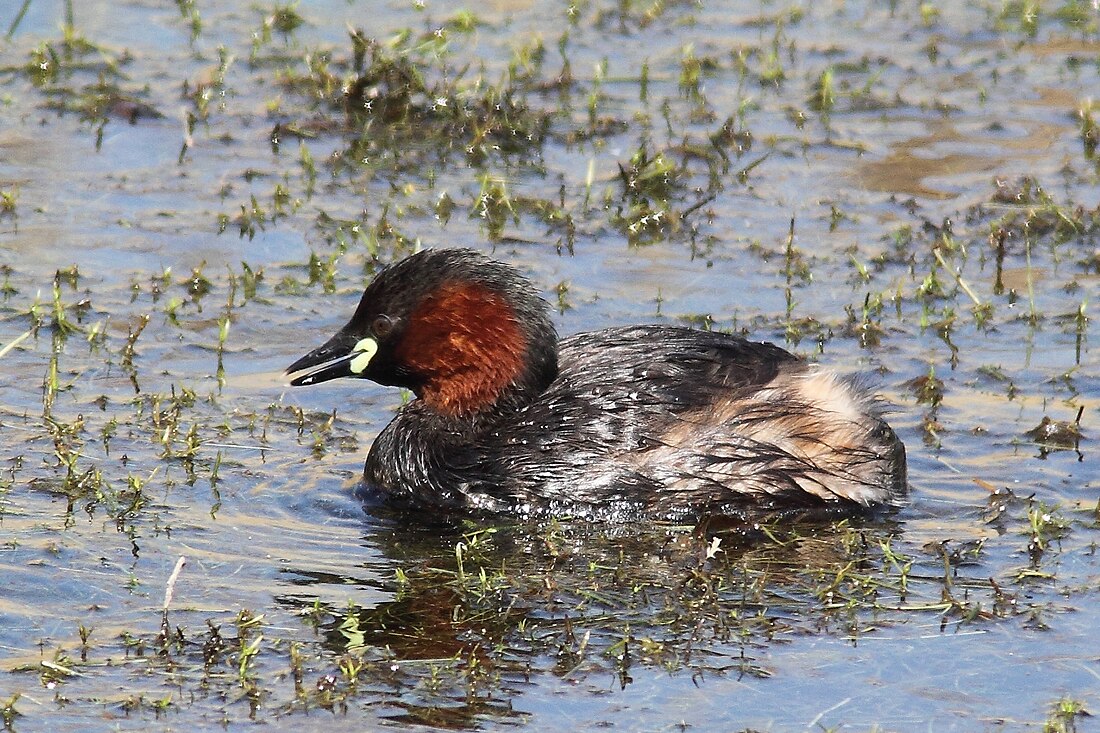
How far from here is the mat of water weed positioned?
557 cm

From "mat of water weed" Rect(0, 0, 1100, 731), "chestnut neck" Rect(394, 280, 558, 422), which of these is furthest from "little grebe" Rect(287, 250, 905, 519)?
"mat of water weed" Rect(0, 0, 1100, 731)

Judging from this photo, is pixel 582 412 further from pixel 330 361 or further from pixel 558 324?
pixel 558 324

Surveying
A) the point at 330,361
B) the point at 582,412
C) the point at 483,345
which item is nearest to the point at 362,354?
the point at 330,361

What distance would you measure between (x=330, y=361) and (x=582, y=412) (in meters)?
1.03

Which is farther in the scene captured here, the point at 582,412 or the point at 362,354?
the point at 362,354

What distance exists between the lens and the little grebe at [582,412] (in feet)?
23.1

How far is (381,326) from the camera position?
24.2 feet

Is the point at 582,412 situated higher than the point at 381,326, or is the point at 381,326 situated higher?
the point at 381,326

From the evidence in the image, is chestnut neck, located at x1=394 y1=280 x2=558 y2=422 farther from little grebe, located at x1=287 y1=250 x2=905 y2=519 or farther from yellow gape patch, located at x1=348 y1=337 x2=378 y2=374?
yellow gape patch, located at x1=348 y1=337 x2=378 y2=374

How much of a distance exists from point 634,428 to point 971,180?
4.18 meters

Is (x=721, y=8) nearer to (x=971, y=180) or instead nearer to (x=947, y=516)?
(x=971, y=180)

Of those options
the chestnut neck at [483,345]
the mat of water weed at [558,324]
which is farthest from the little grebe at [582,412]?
the mat of water weed at [558,324]

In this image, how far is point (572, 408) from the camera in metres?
7.14

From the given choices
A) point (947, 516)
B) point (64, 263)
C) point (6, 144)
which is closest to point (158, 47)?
point (6, 144)
